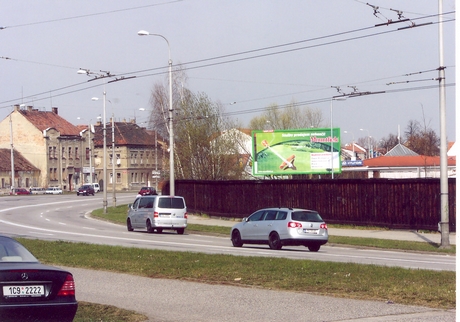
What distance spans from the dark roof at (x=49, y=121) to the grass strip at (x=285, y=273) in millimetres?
87535

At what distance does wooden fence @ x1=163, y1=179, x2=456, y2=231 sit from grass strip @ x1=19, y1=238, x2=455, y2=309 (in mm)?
17279

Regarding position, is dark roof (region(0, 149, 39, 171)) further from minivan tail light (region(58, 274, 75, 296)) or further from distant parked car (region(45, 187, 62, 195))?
minivan tail light (region(58, 274, 75, 296))

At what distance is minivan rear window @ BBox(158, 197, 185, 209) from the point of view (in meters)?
35.5

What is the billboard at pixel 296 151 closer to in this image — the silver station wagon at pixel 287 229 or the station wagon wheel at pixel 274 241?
the silver station wagon at pixel 287 229

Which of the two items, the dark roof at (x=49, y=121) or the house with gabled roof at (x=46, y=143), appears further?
the dark roof at (x=49, y=121)

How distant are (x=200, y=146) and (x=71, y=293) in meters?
46.1

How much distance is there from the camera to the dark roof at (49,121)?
4139 inches

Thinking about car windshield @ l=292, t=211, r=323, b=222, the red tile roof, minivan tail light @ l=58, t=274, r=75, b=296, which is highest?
the red tile roof

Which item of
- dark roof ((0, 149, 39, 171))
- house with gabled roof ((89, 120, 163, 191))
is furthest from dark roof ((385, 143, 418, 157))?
dark roof ((0, 149, 39, 171))

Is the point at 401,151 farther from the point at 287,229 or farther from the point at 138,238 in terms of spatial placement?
the point at 287,229

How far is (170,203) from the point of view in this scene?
3562 centimetres

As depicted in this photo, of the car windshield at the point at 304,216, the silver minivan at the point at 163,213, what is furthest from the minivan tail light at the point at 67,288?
the silver minivan at the point at 163,213

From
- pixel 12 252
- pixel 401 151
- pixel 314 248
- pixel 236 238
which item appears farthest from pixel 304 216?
pixel 401 151

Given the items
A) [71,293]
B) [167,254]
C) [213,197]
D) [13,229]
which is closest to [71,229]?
[13,229]
